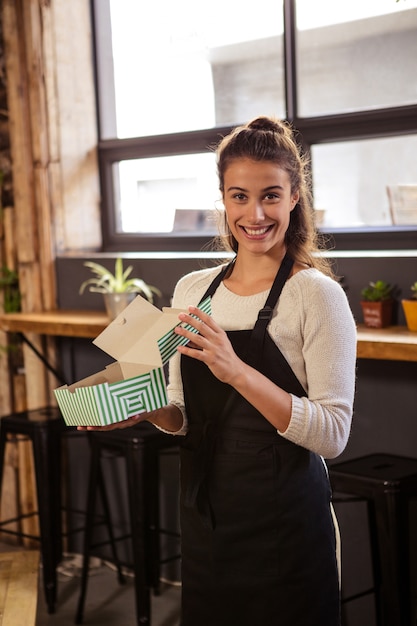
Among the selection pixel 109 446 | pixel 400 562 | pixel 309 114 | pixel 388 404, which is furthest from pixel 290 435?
pixel 309 114

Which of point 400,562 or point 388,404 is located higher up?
point 388,404

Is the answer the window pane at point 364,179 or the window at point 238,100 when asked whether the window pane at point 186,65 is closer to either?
the window at point 238,100

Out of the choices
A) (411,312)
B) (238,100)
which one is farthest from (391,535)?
(238,100)

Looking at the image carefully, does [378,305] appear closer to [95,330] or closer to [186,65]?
[95,330]

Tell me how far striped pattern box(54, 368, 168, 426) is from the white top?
286mm

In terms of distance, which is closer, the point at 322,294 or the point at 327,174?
the point at 322,294

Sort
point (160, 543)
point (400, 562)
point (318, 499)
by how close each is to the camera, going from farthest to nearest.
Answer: point (160, 543) < point (400, 562) < point (318, 499)

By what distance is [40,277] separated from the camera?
A: 14.2 feet

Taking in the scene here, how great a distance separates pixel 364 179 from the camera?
355 centimetres

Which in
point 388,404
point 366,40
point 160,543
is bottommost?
point 160,543

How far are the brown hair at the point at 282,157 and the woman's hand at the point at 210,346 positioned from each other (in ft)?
1.25

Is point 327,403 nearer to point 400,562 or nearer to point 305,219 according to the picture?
point 305,219

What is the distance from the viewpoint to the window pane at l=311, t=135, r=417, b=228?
3412 mm

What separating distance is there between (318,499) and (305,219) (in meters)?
0.66
